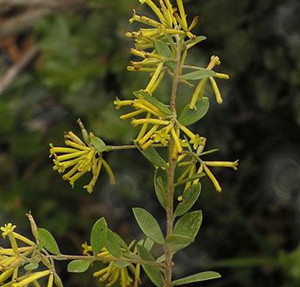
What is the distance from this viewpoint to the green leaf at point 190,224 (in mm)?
759

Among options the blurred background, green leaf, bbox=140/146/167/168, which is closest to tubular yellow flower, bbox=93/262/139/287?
green leaf, bbox=140/146/167/168

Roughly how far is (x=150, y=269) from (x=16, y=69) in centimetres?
192

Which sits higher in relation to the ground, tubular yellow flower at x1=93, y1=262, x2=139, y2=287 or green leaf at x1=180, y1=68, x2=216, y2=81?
green leaf at x1=180, y1=68, x2=216, y2=81

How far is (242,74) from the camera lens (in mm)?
2240

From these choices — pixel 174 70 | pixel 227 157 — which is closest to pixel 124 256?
pixel 174 70

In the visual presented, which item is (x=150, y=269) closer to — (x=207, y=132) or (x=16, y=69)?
(x=207, y=132)

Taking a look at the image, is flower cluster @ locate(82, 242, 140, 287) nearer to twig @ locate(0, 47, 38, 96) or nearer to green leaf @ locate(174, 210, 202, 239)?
green leaf @ locate(174, 210, 202, 239)

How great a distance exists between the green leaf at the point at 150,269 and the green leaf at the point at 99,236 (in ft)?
0.13

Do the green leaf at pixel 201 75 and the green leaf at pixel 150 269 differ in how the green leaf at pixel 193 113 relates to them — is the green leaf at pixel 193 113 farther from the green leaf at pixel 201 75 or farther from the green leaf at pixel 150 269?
the green leaf at pixel 150 269

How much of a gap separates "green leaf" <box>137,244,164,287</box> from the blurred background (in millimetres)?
1251

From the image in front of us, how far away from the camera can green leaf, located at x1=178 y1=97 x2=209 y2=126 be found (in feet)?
2.43

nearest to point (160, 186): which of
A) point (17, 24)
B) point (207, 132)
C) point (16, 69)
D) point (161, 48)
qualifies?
point (161, 48)

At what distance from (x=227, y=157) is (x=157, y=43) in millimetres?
1556

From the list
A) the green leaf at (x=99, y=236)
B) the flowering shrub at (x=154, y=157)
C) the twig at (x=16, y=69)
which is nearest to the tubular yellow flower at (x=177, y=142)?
the flowering shrub at (x=154, y=157)
